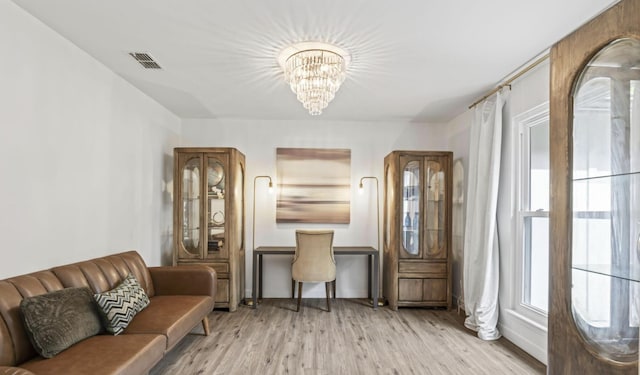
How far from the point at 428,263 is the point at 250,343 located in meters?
2.35

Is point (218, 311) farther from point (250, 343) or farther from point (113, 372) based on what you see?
point (113, 372)

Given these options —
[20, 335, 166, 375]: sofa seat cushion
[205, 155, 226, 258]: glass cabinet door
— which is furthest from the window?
[205, 155, 226, 258]: glass cabinet door

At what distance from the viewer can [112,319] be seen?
2.38 meters

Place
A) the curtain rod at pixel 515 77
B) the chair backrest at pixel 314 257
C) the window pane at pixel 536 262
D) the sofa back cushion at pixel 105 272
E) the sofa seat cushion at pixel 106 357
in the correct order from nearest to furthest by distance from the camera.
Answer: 1. the sofa seat cushion at pixel 106 357
2. the sofa back cushion at pixel 105 272
3. the curtain rod at pixel 515 77
4. the window pane at pixel 536 262
5. the chair backrest at pixel 314 257

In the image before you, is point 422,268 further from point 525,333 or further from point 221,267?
point 221,267

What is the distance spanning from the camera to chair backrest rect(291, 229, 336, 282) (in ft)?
14.4

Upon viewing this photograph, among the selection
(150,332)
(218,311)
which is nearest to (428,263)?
(218,311)

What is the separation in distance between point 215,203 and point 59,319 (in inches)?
98.5

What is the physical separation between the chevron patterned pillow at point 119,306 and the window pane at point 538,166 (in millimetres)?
3397

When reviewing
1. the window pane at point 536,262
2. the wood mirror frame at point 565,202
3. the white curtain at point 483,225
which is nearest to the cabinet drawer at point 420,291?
the white curtain at point 483,225

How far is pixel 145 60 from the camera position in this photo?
305 cm

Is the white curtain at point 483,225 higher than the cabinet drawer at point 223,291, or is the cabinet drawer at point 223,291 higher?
the white curtain at point 483,225

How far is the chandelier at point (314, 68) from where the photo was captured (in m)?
2.73

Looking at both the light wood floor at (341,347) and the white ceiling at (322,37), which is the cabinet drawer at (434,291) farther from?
the white ceiling at (322,37)
